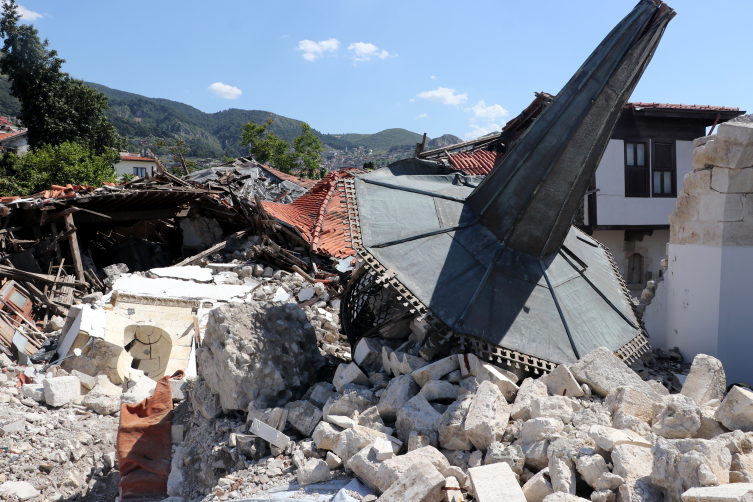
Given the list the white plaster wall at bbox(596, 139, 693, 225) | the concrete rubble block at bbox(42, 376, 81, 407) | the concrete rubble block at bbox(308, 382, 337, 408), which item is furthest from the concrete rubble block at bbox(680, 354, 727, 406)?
the white plaster wall at bbox(596, 139, 693, 225)

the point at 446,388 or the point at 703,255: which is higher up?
the point at 703,255

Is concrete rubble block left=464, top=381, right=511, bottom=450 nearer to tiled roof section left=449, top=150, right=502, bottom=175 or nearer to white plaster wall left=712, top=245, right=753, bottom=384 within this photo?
white plaster wall left=712, top=245, right=753, bottom=384

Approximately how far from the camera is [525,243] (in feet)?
13.9

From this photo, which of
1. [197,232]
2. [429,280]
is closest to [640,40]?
[429,280]

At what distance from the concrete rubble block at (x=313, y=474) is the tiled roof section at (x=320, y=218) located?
24.6 ft

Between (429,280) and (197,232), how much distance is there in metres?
11.1

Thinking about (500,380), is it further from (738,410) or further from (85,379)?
(85,379)

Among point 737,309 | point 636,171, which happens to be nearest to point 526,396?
point 737,309

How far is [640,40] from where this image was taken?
151 inches

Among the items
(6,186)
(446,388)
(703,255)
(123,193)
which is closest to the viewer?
(446,388)

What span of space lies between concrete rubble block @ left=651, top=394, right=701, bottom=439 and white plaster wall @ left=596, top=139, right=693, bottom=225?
11410 millimetres

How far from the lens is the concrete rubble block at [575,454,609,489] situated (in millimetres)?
2436

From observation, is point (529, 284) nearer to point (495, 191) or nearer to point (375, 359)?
point (495, 191)

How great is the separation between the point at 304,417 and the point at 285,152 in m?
35.6
